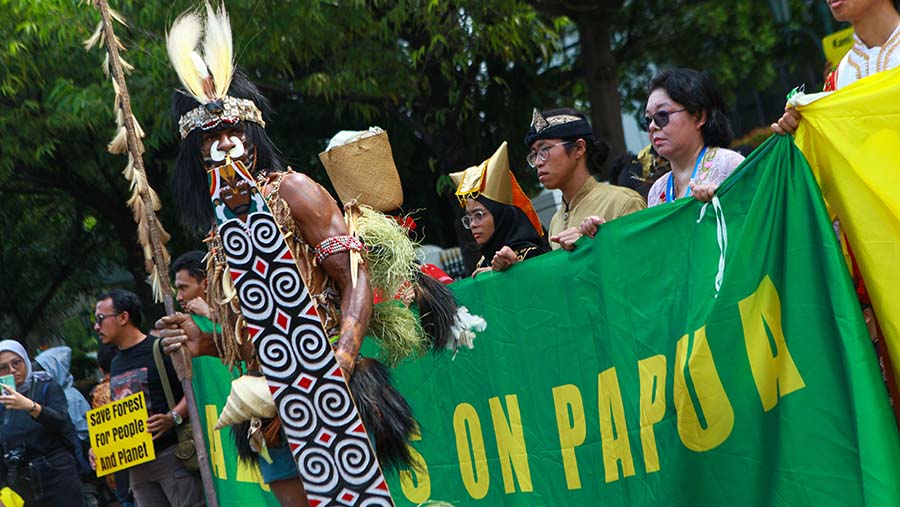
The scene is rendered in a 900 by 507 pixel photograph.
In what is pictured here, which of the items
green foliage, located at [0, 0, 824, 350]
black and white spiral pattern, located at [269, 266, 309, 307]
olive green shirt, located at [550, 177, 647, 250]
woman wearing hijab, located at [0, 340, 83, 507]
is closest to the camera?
black and white spiral pattern, located at [269, 266, 309, 307]

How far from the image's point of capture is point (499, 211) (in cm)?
589

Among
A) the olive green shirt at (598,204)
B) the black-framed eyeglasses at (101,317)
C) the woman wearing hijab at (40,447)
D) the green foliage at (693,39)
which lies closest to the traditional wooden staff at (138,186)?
the olive green shirt at (598,204)

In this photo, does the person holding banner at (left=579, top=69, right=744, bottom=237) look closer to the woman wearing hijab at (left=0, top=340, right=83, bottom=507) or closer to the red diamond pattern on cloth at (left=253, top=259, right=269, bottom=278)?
the red diamond pattern on cloth at (left=253, top=259, right=269, bottom=278)

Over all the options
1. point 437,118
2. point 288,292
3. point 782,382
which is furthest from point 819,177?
point 437,118

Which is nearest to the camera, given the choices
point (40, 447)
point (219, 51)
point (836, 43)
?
point (219, 51)

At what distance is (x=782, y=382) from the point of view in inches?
154

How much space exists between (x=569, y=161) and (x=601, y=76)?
6919 mm

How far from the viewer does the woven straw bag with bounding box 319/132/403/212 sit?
5.12m

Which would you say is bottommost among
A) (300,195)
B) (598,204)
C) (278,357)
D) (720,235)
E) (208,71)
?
(278,357)

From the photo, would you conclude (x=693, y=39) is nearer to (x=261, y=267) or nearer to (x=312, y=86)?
(x=312, y=86)

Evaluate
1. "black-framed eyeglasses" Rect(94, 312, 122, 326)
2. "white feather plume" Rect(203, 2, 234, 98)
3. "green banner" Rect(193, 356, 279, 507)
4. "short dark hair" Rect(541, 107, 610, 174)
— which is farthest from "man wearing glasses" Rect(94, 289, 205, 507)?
"white feather plume" Rect(203, 2, 234, 98)

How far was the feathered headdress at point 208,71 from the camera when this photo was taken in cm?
405

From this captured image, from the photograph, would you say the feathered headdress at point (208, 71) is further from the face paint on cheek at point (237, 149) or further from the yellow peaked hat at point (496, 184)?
the yellow peaked hat at point (496, 184)

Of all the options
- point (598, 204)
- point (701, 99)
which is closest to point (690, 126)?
point (701, 99)
